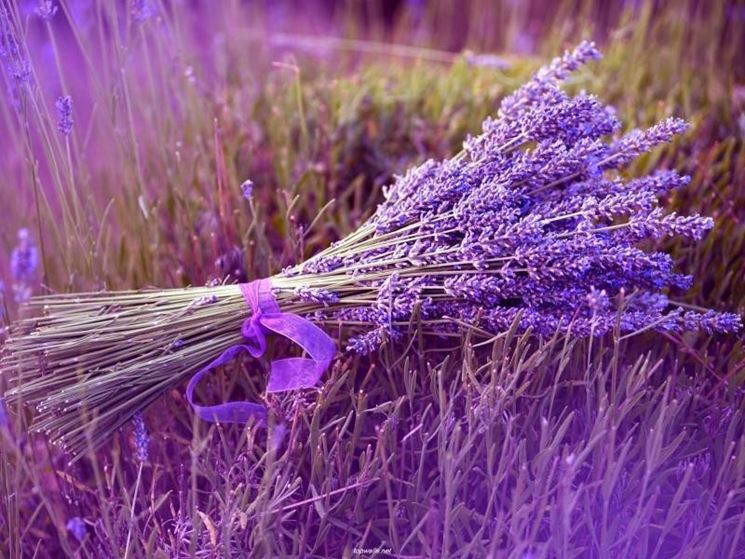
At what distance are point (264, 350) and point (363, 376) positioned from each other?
204 millimetres

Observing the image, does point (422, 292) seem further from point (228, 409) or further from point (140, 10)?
point (140, 10)

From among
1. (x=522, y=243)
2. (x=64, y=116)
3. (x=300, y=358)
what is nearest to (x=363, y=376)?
(x=300, y=358)

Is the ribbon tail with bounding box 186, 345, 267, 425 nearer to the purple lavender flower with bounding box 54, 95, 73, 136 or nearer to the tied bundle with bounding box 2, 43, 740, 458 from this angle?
the tied bundle with bounding box 2, 43, 740, 458

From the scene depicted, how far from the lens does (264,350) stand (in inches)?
54.1

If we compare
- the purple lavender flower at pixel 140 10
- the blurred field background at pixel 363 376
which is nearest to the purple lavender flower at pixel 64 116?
the blurred field background at pixel 363 376

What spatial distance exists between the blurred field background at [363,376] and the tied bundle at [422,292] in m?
0.07

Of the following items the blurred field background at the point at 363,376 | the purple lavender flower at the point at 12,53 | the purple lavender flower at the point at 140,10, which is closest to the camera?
the blurred field background at the point at 363,376

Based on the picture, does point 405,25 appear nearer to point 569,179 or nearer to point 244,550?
point 569,179

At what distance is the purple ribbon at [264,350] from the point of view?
→ 130 centimetres

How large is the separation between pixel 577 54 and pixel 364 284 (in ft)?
1.95

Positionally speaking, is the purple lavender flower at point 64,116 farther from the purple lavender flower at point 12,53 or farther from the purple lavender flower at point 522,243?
the purple lavender flower at point 522,243

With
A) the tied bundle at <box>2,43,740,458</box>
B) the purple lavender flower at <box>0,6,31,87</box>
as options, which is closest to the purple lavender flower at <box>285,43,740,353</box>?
the tied bundle at <box>2,43,740,458</box>

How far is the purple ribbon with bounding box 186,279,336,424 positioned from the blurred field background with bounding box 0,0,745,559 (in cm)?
4

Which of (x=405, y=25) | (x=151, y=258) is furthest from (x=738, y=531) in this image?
(x=405, y=25)
